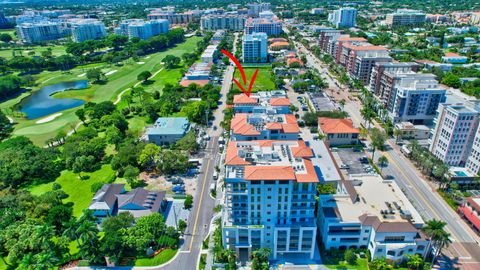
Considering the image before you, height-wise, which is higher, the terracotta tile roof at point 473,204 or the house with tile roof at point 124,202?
the terracotta tile roof at point 473,204

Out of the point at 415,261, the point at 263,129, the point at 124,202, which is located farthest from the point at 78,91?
the point at 415,261

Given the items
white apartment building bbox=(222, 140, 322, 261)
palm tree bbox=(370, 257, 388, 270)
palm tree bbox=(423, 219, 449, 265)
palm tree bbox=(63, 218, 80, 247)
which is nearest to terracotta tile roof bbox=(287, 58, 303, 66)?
white apartment building bbox=(222, 140, 322, 261)

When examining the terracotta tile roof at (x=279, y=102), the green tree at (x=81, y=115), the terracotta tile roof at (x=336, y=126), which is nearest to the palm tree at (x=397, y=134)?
the terracotta tile roof at (x=336, y=126)

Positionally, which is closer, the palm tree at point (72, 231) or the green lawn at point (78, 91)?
the palm tree at point (72, 231)

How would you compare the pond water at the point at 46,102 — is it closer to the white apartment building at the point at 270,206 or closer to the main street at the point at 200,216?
the main street at the point at 200,216

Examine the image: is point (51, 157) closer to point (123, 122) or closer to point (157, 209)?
point (123, 122)

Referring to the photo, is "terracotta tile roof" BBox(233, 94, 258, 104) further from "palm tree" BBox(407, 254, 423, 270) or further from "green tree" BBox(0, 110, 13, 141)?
"green tree" BBox(0, 110, 13, 141)
